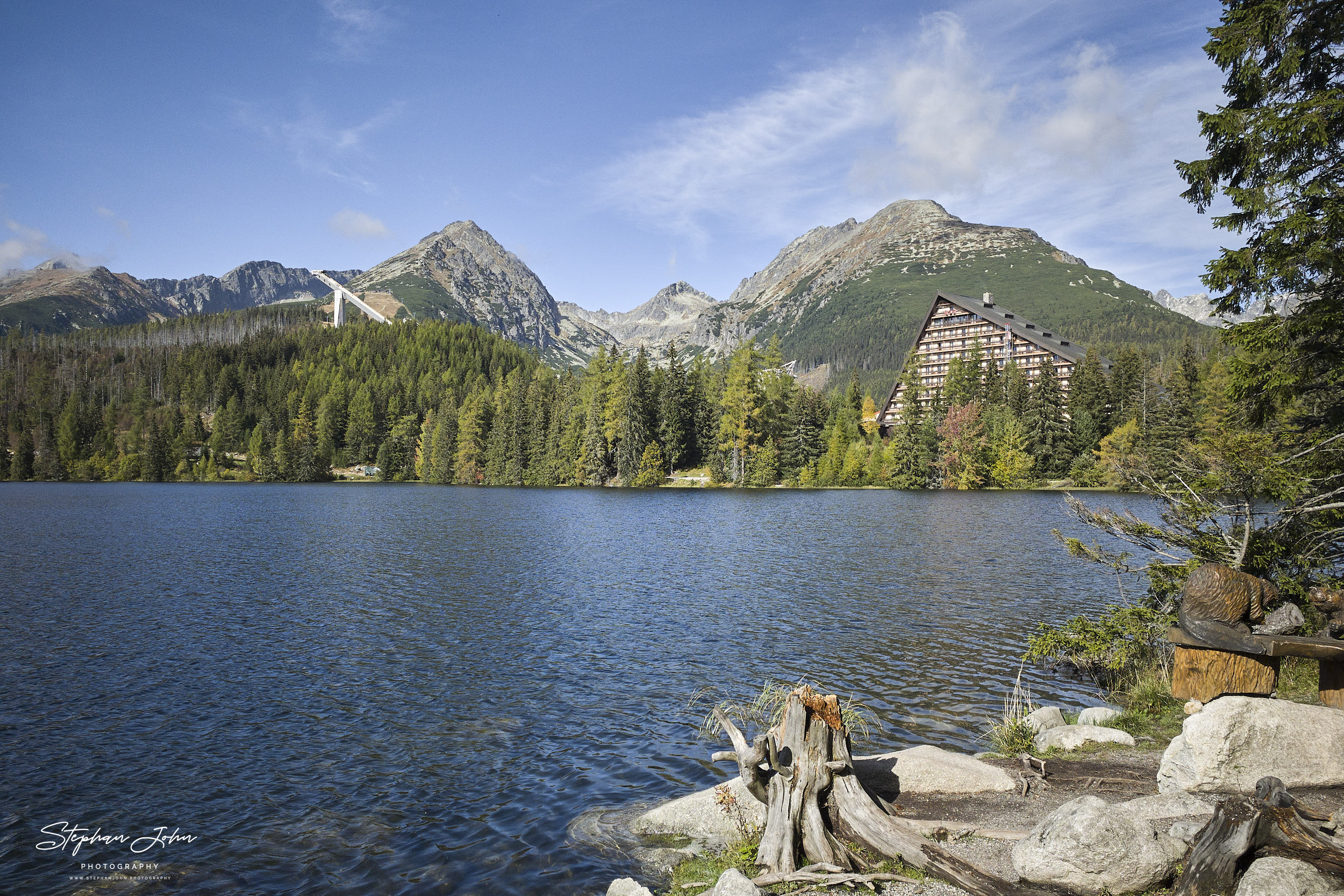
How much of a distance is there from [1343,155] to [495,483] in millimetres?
133908

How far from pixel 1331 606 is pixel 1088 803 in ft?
25.7

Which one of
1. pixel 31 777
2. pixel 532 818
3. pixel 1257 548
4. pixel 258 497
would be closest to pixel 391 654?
pixel 31 777

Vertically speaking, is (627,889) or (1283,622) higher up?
A: (1283,622)

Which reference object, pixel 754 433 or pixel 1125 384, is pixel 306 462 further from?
pixel 1125 384

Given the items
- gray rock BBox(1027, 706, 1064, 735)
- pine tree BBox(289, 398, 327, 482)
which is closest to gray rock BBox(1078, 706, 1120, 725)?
gray rock BBox(1027, 706, 1064, 735)

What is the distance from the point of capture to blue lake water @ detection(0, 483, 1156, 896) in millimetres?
11891

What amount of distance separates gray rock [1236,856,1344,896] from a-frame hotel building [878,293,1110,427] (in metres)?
126

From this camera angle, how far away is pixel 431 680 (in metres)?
20.5

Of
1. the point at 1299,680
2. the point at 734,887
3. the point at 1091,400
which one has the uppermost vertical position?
the point at 1091,400

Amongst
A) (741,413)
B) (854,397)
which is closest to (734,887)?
(741,413)

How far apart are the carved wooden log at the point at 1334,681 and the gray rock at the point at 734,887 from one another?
10200 millimetres

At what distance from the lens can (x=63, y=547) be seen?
46781 millimetres

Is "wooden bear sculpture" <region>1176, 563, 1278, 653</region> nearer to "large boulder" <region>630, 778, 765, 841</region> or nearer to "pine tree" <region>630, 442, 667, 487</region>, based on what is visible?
"large boulder" <region>630, 778, 765, 841</region>

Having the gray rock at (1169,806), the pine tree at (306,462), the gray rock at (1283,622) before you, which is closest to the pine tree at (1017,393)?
the gray rock at (1283,622)
